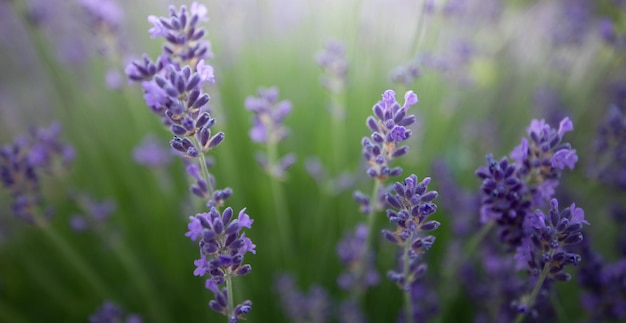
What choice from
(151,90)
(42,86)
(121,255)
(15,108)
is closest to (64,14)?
(42,86)

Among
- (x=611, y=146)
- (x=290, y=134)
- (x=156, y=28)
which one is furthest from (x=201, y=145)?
(x=290, y=134)

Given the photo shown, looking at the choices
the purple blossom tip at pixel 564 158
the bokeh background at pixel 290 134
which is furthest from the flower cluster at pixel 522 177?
the bokeh background at pixel 290 134

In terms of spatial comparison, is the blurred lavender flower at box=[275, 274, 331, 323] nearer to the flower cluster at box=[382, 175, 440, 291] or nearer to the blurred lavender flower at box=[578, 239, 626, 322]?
the flower cluster at box=[382, 175, 440, 291]

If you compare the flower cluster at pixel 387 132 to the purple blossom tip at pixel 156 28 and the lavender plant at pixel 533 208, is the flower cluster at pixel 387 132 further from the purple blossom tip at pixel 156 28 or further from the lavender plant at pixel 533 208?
the purple blossom tip at pixel 156 28

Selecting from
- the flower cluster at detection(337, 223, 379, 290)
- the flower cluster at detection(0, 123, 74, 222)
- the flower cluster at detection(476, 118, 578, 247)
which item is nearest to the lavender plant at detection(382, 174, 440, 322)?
the flower cluster at detection(476, 118, 578, 247)

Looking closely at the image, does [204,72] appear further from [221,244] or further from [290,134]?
[290,134]
